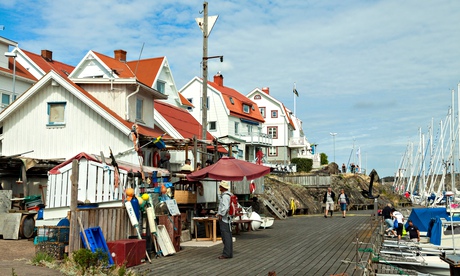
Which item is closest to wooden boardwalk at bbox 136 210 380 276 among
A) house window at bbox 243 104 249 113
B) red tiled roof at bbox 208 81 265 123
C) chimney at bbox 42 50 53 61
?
chimney at bbox 42 50 53 61

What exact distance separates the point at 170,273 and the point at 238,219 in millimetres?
9708

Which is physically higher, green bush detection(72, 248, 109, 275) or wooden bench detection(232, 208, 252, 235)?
wooden bench detection(232, 208, 252, 235)

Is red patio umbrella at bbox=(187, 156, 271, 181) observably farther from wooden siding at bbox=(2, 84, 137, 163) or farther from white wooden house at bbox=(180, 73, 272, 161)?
white wooden house at bbox=(180, 73, 272, 161)

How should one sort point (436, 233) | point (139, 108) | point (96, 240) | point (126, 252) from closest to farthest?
point (126, 252)
point (96, 240)
point (436, 233)
point (139, 108)

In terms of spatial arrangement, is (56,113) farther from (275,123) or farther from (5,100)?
(275,123)

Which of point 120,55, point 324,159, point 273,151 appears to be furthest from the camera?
point 324,159

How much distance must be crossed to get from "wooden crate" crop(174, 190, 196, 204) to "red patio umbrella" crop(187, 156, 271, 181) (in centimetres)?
72

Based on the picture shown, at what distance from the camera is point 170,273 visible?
11.5 metres

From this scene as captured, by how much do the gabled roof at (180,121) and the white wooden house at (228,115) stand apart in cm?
2263

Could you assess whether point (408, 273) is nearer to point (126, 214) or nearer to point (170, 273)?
point (170, 273)

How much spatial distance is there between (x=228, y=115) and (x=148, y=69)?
1764 centimetres

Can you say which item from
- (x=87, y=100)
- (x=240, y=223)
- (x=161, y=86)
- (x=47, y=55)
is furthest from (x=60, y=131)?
(x=47, y=55)

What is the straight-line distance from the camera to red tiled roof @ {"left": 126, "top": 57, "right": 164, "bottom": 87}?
40525mm

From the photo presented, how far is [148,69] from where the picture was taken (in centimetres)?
4225
